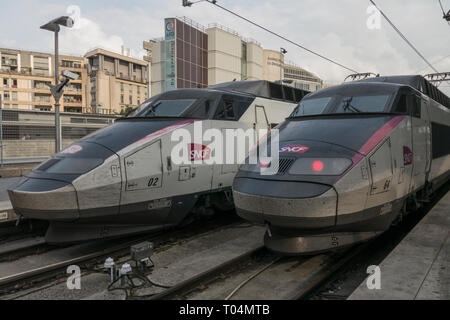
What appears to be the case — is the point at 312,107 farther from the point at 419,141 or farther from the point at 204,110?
the point at 204,110

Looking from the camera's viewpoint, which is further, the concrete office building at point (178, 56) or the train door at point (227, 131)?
the concrete office building at point (178, 56)

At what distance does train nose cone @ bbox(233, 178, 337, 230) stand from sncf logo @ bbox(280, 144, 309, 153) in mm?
686

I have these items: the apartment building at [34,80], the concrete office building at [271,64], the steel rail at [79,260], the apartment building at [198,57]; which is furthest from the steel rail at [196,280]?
the apartment building at [34,80]

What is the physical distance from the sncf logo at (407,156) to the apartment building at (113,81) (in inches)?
2661

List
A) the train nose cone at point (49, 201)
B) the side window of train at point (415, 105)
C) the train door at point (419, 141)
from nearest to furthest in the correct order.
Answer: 1. the train nose cone at point (49, 201)
2. the train door at point (419, 141)
3. the side window of train at point (415, 105)

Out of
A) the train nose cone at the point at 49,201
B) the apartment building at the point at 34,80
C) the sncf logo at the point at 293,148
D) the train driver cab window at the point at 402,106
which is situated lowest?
the train nose cone at the point at 49,201

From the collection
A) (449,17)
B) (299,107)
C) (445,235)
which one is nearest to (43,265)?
(299,107)

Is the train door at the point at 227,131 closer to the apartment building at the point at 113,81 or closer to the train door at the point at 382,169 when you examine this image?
the train door at the point at 382,169

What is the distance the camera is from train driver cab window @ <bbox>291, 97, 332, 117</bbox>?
263 inches

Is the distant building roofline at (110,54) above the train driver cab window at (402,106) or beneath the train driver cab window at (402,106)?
above

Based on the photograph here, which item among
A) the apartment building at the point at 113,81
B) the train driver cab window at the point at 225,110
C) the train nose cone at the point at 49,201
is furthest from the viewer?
the apartment building at the point at 113,81

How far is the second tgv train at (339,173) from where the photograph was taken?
4812 mm

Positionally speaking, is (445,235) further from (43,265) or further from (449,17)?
(449,17)

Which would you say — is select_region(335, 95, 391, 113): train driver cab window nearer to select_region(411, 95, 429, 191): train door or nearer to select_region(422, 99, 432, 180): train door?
select_region(411, 95, 429, 191): train door
